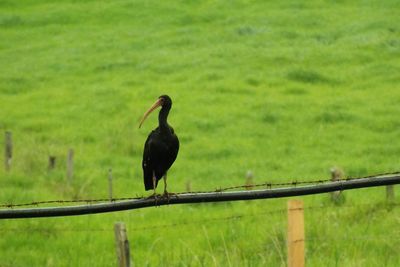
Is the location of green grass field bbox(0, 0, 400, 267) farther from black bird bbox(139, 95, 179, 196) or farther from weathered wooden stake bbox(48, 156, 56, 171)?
black bird bbox(139, 95, 179, 196)

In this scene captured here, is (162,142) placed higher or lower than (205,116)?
lower

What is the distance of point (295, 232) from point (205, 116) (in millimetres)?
21933

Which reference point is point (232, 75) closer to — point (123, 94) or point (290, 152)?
point (123, 94)

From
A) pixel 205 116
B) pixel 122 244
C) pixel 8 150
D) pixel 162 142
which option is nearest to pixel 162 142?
pixel 162 142

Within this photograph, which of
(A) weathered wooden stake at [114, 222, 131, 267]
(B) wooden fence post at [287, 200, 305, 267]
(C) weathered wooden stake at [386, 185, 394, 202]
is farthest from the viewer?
(C) weathered wooden stake at [386, 185, 394, 202]

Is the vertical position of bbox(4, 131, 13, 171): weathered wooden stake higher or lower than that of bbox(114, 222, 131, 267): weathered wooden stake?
higher

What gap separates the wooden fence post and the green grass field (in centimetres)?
144

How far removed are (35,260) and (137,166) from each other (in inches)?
393

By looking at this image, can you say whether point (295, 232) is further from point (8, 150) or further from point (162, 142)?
point (8, 150)

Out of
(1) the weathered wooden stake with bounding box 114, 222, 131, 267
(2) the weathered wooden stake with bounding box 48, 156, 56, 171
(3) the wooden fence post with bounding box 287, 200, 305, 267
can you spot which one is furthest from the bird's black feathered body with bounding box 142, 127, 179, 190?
(2) the weathered wooden stake with bounding box 48, 156, 56, 171

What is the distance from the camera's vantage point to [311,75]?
32.6m

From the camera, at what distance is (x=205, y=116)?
92.8ft

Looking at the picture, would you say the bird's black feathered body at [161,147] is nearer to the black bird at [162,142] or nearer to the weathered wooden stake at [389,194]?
the black bird at [162,142]

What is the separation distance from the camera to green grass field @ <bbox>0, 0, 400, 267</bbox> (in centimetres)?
1368
